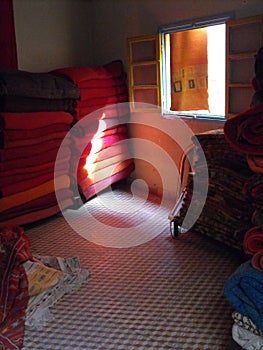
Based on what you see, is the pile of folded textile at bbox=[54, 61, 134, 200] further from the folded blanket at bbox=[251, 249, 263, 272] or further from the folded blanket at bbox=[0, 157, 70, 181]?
the folded blanket at bbox=[251, 249, 263, 272]

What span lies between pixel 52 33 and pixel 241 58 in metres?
1.86

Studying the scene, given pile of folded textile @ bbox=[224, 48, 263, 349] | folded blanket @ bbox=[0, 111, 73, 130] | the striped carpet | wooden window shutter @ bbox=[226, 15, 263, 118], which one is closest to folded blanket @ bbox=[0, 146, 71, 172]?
folded blanket @ bbox=[0, 111, 73, 130]

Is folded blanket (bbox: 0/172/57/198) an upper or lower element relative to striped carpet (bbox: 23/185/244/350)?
upper

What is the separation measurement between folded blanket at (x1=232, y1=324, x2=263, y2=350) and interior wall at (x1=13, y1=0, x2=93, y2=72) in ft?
9.18

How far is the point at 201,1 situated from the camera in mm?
2992

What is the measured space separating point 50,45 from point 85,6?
621 millimetres

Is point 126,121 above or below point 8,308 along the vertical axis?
above

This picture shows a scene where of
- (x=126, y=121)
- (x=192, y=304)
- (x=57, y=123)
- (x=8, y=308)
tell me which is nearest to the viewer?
(x=8, y=308)

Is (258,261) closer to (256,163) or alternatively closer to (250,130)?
(256,163)

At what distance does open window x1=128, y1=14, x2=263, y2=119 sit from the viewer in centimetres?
278

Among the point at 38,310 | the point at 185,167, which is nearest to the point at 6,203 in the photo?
the point at 38,310

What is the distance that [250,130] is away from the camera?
1.52 m

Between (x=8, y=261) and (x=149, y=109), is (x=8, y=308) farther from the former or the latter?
(x=149, y=109)

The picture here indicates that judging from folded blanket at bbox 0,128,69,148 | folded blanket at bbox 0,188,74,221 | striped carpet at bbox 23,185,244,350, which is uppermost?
folded blanket at bbox 0,128,69,148
